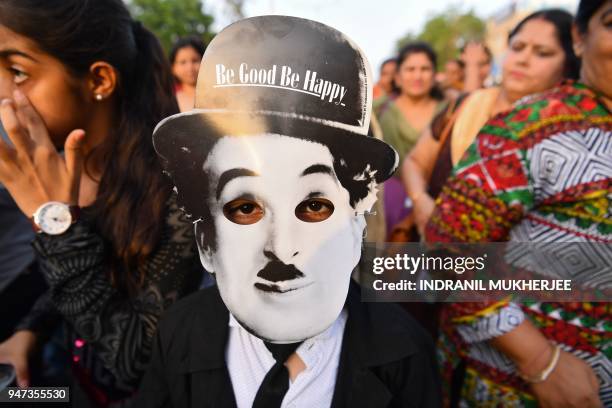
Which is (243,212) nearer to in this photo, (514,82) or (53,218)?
(53,218)

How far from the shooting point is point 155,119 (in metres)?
1.04

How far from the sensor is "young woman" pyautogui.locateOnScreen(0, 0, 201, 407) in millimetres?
852

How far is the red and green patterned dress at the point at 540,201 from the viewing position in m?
0.99

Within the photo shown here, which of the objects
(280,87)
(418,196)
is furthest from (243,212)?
(418,196)

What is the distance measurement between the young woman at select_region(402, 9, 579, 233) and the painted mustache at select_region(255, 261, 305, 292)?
46.1 inches

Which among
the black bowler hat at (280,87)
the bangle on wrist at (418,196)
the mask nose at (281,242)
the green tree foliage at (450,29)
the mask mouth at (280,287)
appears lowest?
the bangle on wrist at (418,196)

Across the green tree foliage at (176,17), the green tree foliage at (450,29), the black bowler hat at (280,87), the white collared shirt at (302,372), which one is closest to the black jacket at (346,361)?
the white collared shirt at (302,372)

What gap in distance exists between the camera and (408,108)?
310 cm

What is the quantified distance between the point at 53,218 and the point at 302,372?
0.59 meters

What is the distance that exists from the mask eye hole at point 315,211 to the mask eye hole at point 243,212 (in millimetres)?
70

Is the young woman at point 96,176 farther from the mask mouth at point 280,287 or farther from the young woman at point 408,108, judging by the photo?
the young woman at point 408,108

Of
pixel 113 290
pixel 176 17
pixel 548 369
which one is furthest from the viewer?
pixel 176 17

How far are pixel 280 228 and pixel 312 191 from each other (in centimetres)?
8

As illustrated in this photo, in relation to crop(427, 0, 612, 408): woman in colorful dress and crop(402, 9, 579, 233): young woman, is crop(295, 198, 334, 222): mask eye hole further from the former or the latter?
crop(402, 9, 579, 233): young woman
